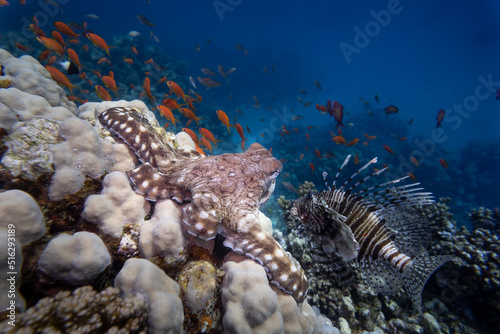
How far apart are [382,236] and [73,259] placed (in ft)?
11.9

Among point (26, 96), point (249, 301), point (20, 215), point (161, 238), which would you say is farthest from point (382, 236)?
point (26, 96)

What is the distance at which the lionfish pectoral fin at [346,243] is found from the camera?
7.55 feet

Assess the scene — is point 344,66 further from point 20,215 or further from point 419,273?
point 20,215

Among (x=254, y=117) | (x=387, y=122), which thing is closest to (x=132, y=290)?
(x=387, y=122)

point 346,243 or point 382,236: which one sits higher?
point 382,236

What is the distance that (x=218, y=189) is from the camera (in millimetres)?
2262

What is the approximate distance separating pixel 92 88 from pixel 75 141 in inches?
727

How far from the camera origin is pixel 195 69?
41.6m

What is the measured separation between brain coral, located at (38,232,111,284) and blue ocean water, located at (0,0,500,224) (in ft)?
44.5

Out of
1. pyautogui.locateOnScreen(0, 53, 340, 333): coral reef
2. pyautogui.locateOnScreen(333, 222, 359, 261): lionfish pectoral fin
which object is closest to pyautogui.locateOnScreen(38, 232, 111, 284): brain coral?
pyautogui.locateOnScreen(0, 53, 340, 333): coral reef

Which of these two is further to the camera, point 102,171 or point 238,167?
point 238,167

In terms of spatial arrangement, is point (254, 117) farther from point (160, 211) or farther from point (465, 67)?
point (465, 67)

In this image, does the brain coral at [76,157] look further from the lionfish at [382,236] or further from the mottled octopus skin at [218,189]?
the lionfish at [382,236]

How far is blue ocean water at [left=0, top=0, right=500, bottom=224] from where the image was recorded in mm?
23531
